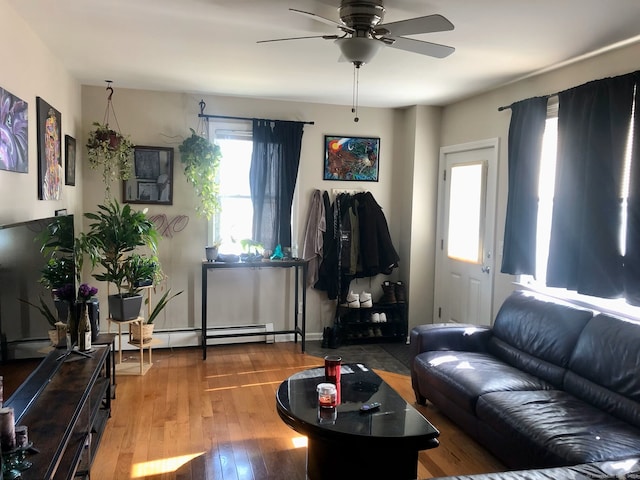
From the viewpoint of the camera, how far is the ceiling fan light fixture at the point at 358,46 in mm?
2320

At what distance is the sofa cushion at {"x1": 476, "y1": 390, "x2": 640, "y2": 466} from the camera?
215 cm

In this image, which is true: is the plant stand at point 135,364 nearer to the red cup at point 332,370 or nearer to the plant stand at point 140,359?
the plant stand at point 140,359

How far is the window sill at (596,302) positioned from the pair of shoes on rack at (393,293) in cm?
156

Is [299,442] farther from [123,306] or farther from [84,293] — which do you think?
[123,306]

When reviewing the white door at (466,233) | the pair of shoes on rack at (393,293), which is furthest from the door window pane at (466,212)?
the pair of shoes on rack at (393,293)

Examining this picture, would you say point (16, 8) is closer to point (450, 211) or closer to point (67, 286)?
point (67, 286)

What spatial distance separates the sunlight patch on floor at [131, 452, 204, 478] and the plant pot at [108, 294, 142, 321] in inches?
54.9

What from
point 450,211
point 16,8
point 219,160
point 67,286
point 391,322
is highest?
point 16,8

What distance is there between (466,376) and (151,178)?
10.6ft

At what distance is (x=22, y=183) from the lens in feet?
8.85

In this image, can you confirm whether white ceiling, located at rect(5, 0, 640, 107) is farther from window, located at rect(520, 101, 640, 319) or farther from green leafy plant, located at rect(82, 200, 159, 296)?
green leafy plant, located at rect(82, 200, 159, 296)

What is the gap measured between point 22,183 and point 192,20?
1279 millimetres

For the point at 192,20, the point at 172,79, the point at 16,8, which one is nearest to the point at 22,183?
the point at 16,8

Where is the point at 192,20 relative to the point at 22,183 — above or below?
above
